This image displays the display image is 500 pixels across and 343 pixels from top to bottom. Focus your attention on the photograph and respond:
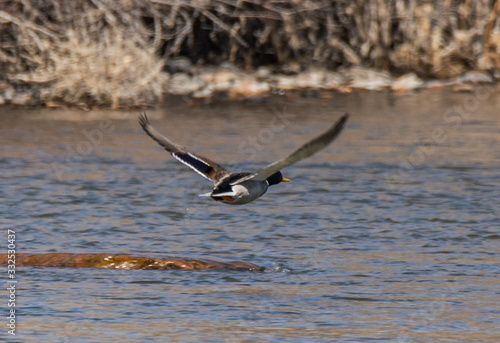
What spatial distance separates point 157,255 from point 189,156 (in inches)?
34.4

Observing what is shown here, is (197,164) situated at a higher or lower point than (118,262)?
higher

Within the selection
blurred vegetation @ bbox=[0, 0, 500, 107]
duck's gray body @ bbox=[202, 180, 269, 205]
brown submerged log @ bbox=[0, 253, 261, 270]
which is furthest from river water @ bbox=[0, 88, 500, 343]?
blurred vegetation @ bbox=[0, 0, 500, 107]

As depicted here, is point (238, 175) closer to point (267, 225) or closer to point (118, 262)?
point (118, 262)

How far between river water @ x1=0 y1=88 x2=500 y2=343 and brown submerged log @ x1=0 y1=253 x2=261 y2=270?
0.39 feet

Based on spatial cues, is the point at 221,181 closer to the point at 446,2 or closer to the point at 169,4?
the point at 169,4

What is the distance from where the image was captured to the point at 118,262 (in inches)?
299

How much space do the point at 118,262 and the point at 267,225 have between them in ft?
6.78

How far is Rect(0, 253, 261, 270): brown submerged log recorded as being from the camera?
7.54m

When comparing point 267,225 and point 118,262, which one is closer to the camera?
point 118,262

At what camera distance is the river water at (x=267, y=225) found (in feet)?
20.4

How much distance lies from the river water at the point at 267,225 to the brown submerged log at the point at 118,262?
0.39 feet

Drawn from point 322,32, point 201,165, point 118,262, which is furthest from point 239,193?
point 322,32

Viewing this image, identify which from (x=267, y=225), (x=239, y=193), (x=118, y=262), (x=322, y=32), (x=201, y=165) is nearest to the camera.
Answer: (x=118, y=262)

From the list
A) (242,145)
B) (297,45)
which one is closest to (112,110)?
(242,145)
